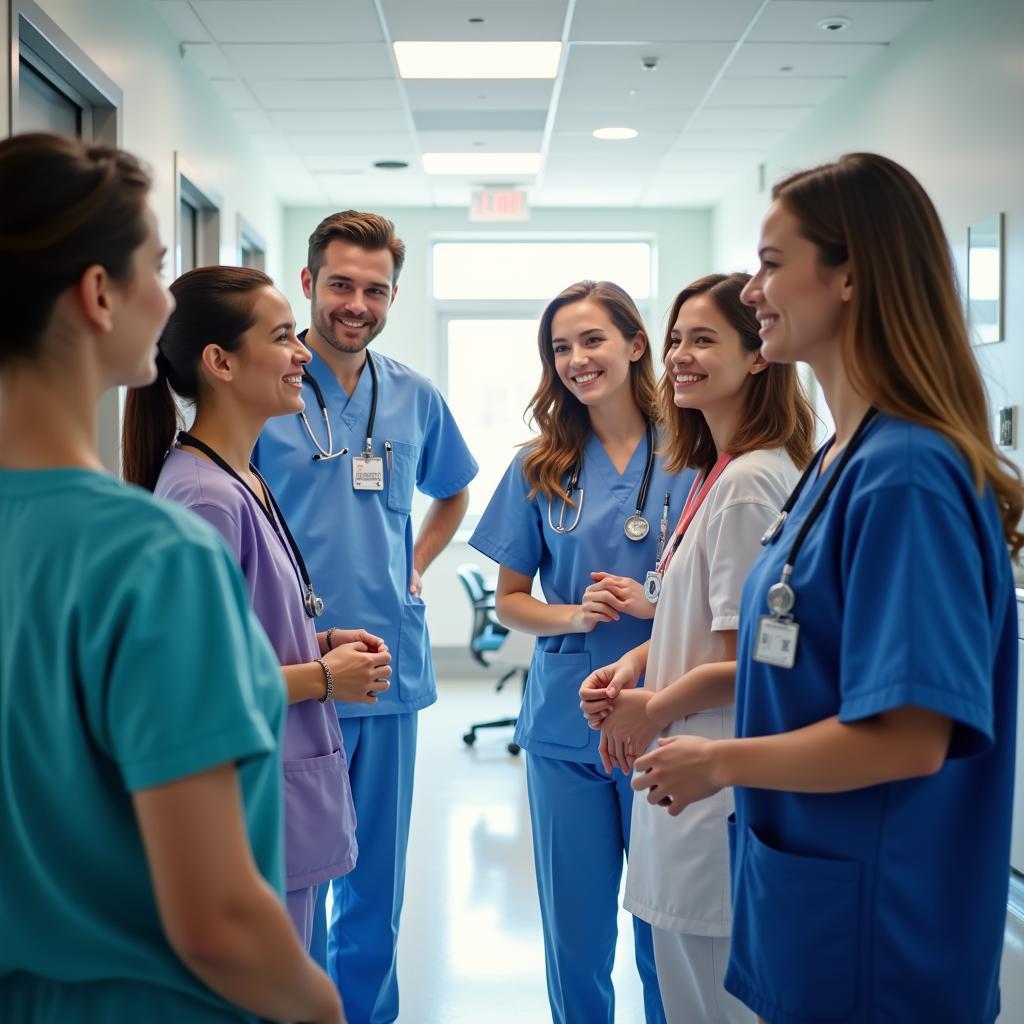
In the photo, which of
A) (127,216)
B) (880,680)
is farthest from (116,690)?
(880,680)

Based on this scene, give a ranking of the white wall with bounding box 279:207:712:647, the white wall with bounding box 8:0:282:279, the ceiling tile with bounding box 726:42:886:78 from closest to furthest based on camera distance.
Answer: the white wall with bounding box 8:0:282:279
the ceiling tile with bounding box 726:42:886:78
the white wall with bounding box 279:207:712:647

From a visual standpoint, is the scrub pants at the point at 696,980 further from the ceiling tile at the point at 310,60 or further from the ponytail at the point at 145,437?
the ceiling tile at the point at 310,60

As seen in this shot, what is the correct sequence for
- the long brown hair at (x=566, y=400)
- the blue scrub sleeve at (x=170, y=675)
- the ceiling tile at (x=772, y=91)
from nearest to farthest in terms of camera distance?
1. the blue scrub sleeve at (x=170, y=675)
2. the long brown hair at (x=566, y=400)
3. the ceiling tile at (x=772, y=91)

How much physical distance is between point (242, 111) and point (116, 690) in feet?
16.3

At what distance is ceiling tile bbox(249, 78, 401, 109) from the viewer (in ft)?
15.6

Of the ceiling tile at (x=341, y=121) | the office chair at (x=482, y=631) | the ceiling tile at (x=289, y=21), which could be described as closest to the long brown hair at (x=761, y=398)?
the ceiling tile at (x=289, y=21)

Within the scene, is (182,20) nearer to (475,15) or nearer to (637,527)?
(475,15)

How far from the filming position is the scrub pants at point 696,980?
1.46 meters

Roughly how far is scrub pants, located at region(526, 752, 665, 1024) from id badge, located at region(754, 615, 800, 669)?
0.89m

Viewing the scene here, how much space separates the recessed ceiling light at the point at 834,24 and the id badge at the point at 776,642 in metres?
3.55

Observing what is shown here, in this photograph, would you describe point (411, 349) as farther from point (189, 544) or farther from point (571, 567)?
point (189, 544)

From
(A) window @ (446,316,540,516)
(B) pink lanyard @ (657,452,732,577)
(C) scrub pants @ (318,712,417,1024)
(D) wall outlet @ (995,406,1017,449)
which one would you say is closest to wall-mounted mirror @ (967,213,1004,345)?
(D) wall outlet @ (995,406,1017,449)

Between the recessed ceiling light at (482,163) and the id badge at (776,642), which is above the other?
the recessed ceiling light at (482,163)

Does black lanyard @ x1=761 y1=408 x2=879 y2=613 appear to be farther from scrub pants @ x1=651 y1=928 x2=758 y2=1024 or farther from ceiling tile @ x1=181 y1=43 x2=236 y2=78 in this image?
ceiling tile @ x1=181 y1=43 x2=236 y2=78
